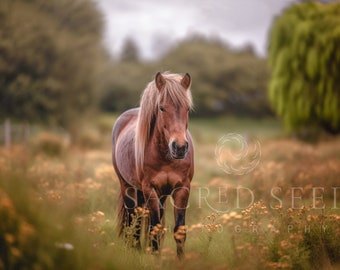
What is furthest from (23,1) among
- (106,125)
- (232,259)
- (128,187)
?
(232,259)

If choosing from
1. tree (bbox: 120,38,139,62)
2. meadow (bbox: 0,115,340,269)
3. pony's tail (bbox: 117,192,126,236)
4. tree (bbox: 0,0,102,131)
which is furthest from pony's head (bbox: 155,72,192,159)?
tree (bbox: 120,38,139,62)

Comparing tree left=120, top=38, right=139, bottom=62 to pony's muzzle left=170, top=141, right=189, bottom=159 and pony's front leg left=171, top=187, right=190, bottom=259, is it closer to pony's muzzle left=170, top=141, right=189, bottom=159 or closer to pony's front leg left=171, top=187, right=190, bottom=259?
pony's front leg left=171, top=187, right=190, bottom=259

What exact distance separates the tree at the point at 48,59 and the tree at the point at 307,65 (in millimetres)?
10050

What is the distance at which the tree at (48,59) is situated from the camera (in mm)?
19578

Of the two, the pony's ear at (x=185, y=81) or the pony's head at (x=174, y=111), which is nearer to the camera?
the pony's head at (x=174, y=111)

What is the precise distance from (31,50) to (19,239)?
18.3m

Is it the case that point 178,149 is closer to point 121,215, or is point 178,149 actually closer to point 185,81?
point 185,81

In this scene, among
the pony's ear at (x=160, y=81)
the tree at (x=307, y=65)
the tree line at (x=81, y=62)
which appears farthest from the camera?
the tree line at (x=81, y=62)

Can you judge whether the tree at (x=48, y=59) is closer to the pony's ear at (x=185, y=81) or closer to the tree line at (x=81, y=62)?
the tree line at (x=81, y=62)

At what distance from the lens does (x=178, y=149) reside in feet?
14.8

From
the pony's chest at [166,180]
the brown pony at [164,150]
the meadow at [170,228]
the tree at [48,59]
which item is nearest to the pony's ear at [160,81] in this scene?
the brown pony at [164,150]

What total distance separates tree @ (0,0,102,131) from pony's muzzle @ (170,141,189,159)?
16.2 metres

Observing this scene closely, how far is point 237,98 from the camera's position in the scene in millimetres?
46688

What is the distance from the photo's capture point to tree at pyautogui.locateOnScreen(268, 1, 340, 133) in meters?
18.1
